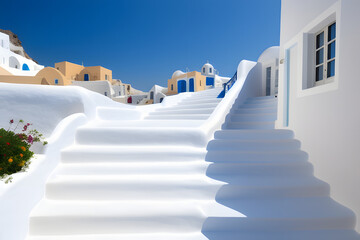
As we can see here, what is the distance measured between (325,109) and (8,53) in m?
32.1

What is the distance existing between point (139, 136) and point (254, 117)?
132 inches

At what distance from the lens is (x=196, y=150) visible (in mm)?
3455

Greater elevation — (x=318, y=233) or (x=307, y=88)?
(x=307, y=88)

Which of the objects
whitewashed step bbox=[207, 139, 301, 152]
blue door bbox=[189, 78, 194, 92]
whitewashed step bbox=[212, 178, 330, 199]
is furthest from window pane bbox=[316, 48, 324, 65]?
blue door bbox=[189, 78, 194, 92]

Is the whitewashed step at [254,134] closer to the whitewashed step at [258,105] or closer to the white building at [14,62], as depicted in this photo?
the whitewashed step at [258,105]

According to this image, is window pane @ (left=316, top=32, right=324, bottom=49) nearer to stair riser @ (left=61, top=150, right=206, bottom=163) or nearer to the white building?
stair riser @ (left=61, top=150, right=206, bottom=163)

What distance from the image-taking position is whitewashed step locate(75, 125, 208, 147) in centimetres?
353

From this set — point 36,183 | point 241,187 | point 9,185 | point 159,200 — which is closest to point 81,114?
point 36,183

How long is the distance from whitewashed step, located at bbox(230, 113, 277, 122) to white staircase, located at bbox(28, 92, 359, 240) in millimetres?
1556

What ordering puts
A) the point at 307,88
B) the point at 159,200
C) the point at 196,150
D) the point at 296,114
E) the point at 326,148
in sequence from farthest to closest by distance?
the point at 296,114, the point at 307,88, the point at 196,150, the point at 326,148, the point at 159,200

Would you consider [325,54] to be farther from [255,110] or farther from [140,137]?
[140,137]

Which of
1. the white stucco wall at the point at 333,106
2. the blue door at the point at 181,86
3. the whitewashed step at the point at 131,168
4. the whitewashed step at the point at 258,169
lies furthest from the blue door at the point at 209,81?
the whitewashed step at the point at 131,168

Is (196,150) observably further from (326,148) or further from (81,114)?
(81,114)

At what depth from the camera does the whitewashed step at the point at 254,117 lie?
5336 mm
